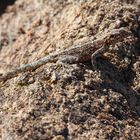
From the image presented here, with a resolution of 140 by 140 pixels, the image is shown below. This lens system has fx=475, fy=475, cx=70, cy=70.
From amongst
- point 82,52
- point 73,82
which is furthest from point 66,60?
point 73,82

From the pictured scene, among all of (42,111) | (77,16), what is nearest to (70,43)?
(77,16)

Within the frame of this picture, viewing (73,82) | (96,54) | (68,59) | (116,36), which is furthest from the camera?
(116,36)

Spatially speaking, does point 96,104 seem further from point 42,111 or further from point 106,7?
point 106,7

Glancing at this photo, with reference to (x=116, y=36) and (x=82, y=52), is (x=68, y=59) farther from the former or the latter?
(x=116, y=36)

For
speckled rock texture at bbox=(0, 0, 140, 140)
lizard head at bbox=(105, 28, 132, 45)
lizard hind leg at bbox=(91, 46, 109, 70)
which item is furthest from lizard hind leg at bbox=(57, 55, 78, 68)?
lizard head at bbox=(105, 28, 132, 45)

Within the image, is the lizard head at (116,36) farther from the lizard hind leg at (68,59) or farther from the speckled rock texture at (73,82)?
the lizard hind leg at (68,59)
